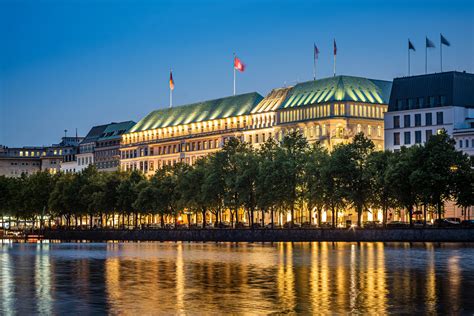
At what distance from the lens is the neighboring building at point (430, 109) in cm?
18350

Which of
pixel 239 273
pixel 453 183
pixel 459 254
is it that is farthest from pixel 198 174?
pixel 239 273

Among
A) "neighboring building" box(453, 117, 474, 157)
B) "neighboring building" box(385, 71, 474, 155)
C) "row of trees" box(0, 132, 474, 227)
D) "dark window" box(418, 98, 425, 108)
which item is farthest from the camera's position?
"dark window" box(418, 98, 425, 108)

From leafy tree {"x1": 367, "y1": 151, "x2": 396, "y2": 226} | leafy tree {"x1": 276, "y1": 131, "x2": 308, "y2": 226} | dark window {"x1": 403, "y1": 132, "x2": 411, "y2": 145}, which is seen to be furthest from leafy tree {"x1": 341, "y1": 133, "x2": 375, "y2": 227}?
dark window {"x1": 403, "y1": 132, "x2": 411, "y2": 145}

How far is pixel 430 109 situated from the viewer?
188 metres

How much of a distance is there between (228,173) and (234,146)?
8218 millimetres

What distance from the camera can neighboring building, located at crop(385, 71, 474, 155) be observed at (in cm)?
18350

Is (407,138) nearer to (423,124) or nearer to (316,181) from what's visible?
(423,124)

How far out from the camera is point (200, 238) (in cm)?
17525

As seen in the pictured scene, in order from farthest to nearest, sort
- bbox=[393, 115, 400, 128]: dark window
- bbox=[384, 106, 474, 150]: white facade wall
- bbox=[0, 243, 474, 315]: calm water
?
bbox=[393, 115, 400, 128]: dark window, bbox=[384, 106, 474, 150]: white facade wall, bbox=[0, 243, 474, 315]: calm water

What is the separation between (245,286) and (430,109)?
130 m

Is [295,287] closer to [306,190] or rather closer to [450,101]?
[306,190]

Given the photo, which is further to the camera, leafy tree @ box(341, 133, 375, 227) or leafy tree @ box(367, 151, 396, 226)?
leafy tree @ box(341, 133, 375, 227)

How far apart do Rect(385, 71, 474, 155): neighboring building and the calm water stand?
296 feet

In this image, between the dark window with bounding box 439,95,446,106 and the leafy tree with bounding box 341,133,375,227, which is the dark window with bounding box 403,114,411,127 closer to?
the dark window with bounding box 439,95,446,106
